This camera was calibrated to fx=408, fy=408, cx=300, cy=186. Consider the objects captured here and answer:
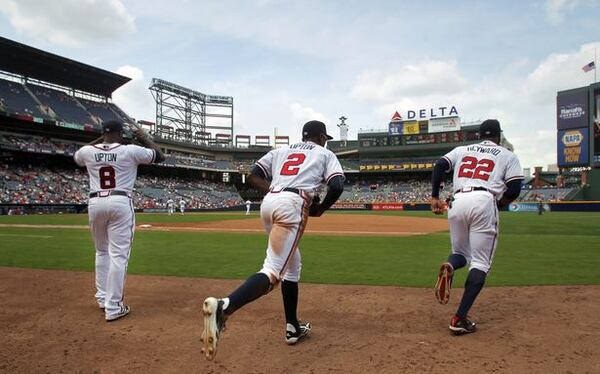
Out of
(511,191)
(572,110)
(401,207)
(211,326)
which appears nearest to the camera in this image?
(211,326)

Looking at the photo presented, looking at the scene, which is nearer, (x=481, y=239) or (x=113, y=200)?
(x=481, y=239)

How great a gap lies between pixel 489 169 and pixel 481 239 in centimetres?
71

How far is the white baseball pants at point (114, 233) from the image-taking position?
14.6 ft

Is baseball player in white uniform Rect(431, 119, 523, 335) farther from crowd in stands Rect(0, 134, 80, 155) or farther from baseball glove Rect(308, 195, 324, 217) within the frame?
crowd in stands Rect(0, 134, 80, 155)

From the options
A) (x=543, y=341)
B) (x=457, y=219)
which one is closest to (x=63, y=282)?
(x=457, y=219)

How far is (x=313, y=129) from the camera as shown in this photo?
3906 mm

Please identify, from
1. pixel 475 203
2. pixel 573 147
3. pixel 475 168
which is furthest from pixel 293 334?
pixel 573 147

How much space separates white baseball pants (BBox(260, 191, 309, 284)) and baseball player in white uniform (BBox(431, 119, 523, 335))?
60.8 inches

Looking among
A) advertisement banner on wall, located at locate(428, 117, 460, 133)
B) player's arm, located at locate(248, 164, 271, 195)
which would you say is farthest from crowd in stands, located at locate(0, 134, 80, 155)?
advertisement banner on wall, located at locate(428, 117, 460, 133)

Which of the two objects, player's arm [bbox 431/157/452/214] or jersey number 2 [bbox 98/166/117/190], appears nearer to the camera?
player's arm [bbox 431/157/452/214]

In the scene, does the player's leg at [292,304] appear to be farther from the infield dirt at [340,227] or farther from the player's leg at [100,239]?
the infield dirt at [340,227]

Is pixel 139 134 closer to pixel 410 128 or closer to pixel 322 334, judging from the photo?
pixel 322 334

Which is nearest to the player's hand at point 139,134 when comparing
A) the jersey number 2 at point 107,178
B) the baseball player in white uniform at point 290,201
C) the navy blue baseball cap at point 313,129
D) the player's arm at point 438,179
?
the jersey number 2 at point 107,178

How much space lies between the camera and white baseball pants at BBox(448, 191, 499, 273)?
3.96 m
